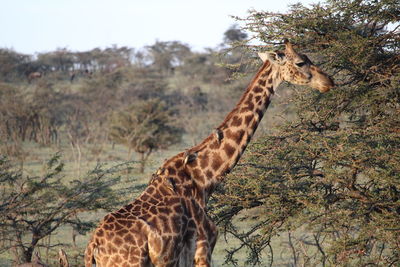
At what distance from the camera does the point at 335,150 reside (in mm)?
6332

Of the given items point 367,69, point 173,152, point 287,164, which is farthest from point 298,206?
point 173,152

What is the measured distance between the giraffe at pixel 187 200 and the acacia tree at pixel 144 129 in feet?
47.4

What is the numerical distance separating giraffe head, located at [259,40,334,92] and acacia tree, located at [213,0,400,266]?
109cm

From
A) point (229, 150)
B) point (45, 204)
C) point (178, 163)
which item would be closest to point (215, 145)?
point (229, 150)

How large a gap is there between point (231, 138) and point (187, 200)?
2.02ft

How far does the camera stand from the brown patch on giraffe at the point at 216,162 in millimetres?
5066

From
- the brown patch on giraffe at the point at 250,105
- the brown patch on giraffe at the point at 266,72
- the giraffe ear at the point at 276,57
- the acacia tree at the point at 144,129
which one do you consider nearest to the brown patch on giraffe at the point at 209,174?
the brown patch on giraffe at the point at 250,105

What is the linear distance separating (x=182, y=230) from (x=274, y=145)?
8.67ft

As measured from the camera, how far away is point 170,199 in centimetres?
469

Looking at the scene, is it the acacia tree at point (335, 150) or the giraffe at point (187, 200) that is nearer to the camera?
the giraffe at point (187, 200)

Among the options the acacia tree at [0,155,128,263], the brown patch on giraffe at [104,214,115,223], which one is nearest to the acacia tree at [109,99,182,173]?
the acacia tree at [0,155,128,263]

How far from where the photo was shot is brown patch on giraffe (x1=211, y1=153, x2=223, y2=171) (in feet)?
16.6

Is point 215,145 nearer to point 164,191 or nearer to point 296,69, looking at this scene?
point 164,191

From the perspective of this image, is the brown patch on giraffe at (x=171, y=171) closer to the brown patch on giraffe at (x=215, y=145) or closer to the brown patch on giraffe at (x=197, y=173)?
the brown patch on giraffe at (x=197, y=173)
